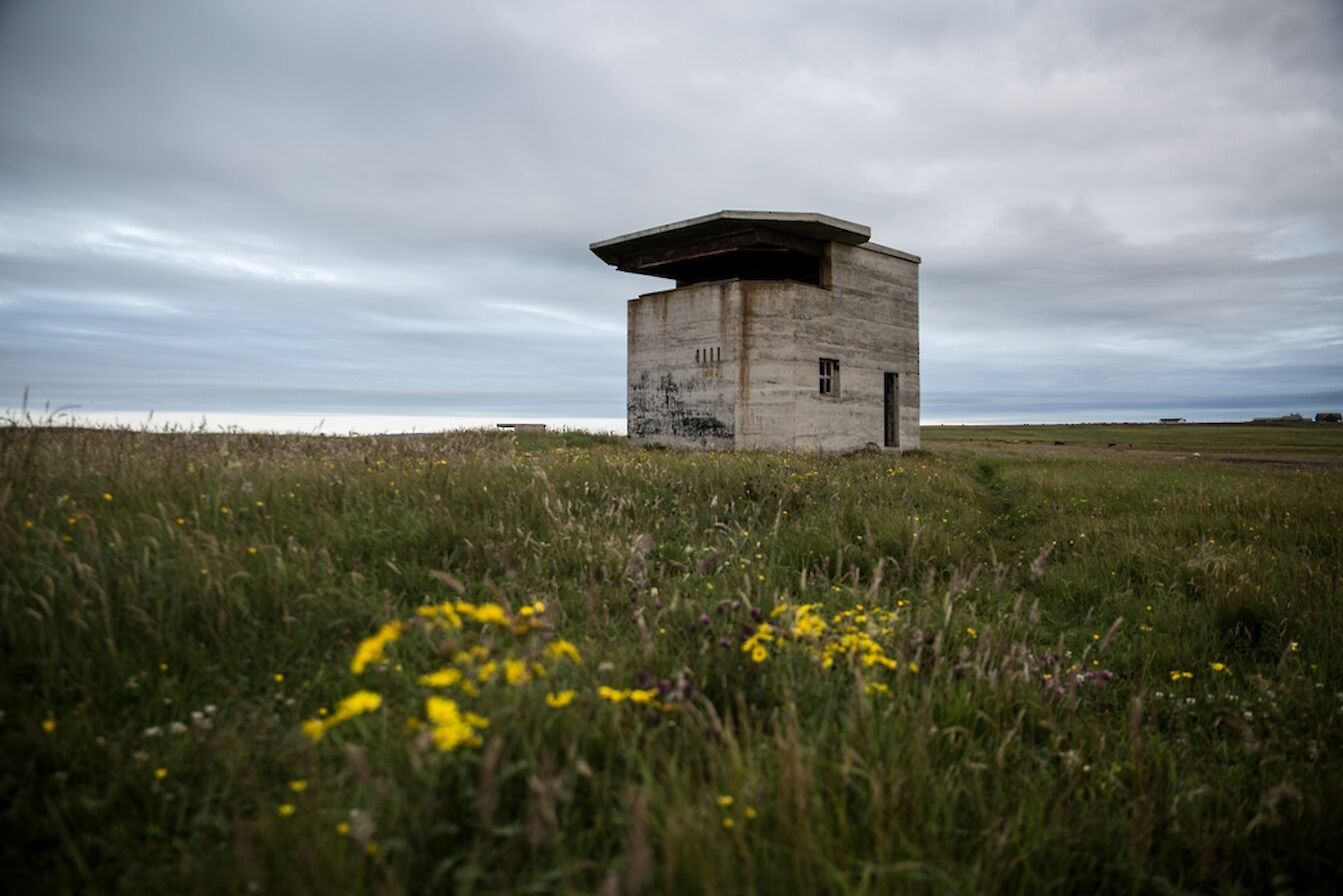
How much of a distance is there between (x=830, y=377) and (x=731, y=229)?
495 cm

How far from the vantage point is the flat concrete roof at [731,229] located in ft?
55.6

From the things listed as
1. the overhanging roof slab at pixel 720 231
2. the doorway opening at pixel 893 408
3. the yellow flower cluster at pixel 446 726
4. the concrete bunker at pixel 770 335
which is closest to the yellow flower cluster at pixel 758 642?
the yellow flower cluster at pixel 446 726

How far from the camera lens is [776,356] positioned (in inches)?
695

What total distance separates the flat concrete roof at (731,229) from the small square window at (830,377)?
11.3ft

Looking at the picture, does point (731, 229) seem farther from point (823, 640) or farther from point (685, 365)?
point (823, 640)

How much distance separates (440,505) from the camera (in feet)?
20.3

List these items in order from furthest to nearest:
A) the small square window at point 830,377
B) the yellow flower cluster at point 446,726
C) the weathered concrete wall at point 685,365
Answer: the small square window at point 830,377 → the weathered concrete wall at point 685,365 → the yellow flower cluster at point 446,726

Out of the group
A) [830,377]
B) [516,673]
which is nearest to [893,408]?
[830,377]

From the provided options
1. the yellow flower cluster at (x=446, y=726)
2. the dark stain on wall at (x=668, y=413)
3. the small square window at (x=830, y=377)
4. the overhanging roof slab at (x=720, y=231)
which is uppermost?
the overhanging roof slab at (x=720, y=231)

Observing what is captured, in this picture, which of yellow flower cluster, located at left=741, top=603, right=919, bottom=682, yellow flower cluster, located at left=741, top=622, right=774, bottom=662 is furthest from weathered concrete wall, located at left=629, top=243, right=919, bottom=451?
yellow flower cluster, located at left=741, top=622, right=774, bottom=662

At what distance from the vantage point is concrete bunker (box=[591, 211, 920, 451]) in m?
17.6

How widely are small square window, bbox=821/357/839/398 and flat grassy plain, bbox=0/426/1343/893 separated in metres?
12.7

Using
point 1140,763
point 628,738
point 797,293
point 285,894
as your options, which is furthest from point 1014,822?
point 797,293

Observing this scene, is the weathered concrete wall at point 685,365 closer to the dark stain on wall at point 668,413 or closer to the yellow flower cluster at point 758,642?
the dark stain on wall at point 668,413
